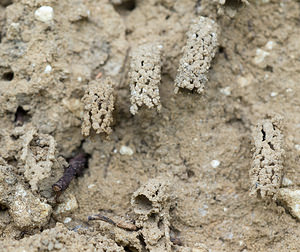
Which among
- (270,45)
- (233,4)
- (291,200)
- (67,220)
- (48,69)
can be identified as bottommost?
(67,220)

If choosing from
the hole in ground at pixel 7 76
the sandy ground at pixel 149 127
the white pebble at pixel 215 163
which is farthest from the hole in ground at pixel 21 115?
the white pebble at pixel 215 163

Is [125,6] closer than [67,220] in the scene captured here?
No

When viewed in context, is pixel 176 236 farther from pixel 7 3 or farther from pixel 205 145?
pixel 7 3

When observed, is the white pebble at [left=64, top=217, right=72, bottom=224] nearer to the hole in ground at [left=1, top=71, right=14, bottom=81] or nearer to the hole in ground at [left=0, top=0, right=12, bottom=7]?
the hole in ground at [left=1, top=71, right=14, bottom=81]

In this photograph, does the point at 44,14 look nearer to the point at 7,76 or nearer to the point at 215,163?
the point at 7,76

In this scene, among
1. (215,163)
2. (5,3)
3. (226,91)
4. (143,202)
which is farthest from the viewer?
(5,3)

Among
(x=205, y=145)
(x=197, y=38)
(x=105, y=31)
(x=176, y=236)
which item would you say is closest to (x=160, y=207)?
(x=176, y=236)

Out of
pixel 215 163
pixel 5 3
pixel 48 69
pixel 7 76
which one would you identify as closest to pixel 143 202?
pixel 215 163

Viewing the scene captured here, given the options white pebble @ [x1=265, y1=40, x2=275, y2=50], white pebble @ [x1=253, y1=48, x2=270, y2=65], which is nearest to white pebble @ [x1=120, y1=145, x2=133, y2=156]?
white pebble @ [x1=253, y1=48, x2=270, y2=65]
